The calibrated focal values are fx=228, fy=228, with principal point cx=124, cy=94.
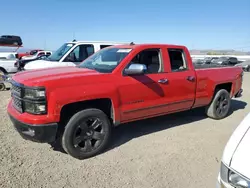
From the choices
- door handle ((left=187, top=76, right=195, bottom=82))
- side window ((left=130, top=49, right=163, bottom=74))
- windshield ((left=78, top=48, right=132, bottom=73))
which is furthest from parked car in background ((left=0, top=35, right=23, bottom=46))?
door handle ((left=187, top=76, right=195, bottom=82))

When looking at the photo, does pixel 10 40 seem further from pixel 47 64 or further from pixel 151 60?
pixel 151 60

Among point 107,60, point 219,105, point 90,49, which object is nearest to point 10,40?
point 90,49

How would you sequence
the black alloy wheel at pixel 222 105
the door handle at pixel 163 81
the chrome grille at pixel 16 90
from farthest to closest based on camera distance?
1. the black alloy wheel at pixel 222 105
2. the door handle at pixel 163 81
3. the chrome grille at pixel 16 90

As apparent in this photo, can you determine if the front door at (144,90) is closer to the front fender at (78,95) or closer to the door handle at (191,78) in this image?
the front fender at (78,95)

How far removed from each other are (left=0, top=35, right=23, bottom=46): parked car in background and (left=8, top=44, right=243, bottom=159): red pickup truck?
12.2 meters

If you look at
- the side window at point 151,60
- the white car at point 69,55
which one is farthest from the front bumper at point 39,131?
the white car at point 69,55

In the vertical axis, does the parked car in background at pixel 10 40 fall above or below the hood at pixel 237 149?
above

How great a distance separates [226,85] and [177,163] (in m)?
3.57

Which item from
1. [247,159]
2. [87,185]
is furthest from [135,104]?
[247,159]

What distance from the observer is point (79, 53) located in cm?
847

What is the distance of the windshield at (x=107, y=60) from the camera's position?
4.26 metres

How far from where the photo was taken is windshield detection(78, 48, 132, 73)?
14.0ft

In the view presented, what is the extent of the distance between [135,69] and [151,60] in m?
0.92

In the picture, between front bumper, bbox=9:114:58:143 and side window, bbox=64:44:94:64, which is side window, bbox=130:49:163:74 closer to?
front bumper, bbox=9:114:58:143
